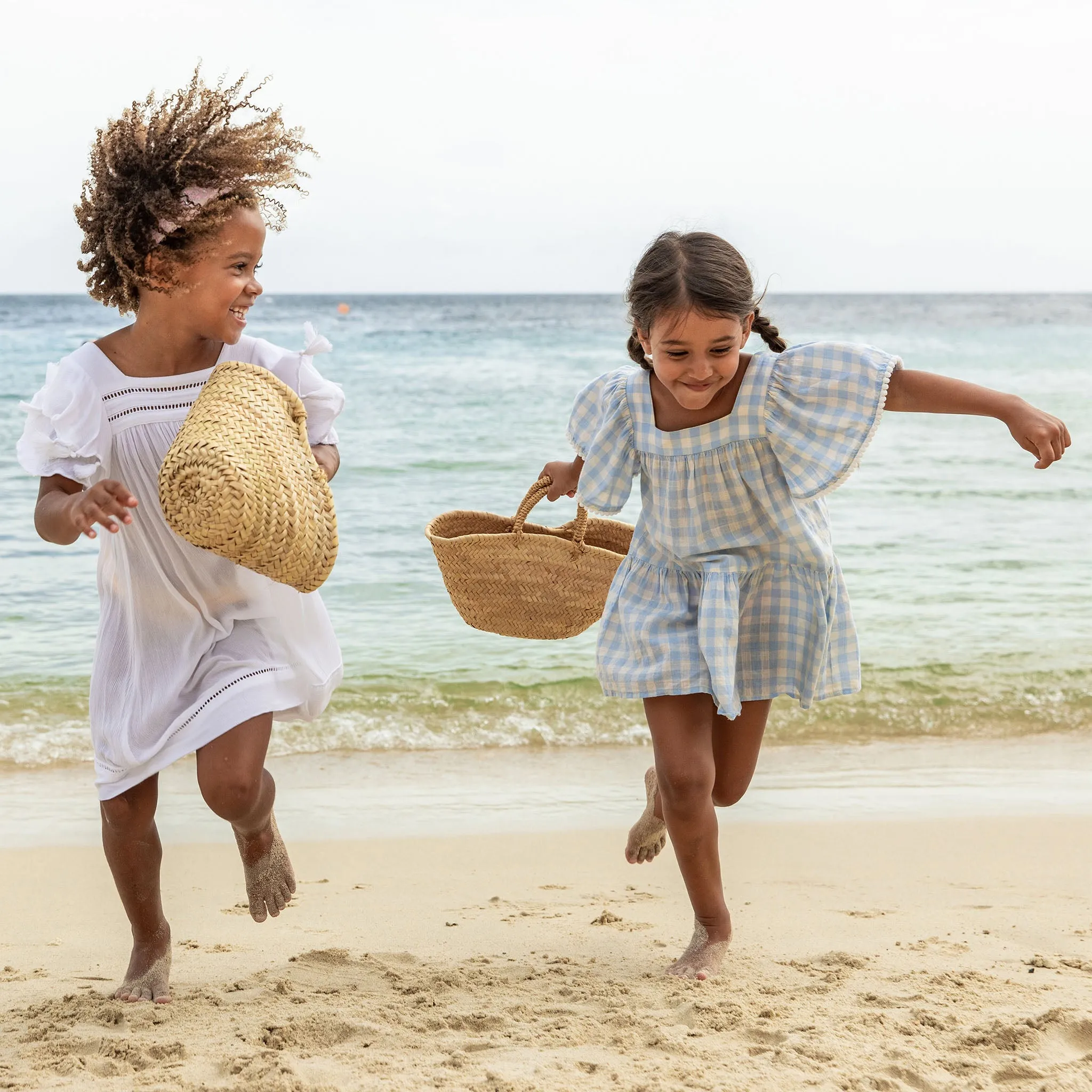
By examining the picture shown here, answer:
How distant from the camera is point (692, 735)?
3.17 metres

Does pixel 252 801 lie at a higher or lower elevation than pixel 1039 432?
lower

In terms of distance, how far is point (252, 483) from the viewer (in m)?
2.69

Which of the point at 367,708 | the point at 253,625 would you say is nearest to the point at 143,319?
the point at 253,625

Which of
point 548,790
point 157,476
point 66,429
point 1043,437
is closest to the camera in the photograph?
point 1043,437

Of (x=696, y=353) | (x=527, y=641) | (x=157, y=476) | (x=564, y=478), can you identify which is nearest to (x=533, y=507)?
(x=564, y=478)

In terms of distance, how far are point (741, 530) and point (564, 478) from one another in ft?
1.75

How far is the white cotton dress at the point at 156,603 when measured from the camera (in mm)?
2951

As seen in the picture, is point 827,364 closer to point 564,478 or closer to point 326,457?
point 564,478

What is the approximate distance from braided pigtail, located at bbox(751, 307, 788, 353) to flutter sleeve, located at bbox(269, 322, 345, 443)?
1.11 metres

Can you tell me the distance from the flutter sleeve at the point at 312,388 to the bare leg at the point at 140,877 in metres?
0.96

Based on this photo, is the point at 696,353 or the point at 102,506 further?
the point at 696,353

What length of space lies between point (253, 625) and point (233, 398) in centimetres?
62

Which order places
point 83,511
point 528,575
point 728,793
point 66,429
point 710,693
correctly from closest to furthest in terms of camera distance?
point 83,511, point 66,429, point 710,693, point 728,793, point 528,575

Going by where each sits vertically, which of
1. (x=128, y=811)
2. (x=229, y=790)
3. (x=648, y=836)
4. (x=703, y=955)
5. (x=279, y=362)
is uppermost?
(x=279, y=362)
